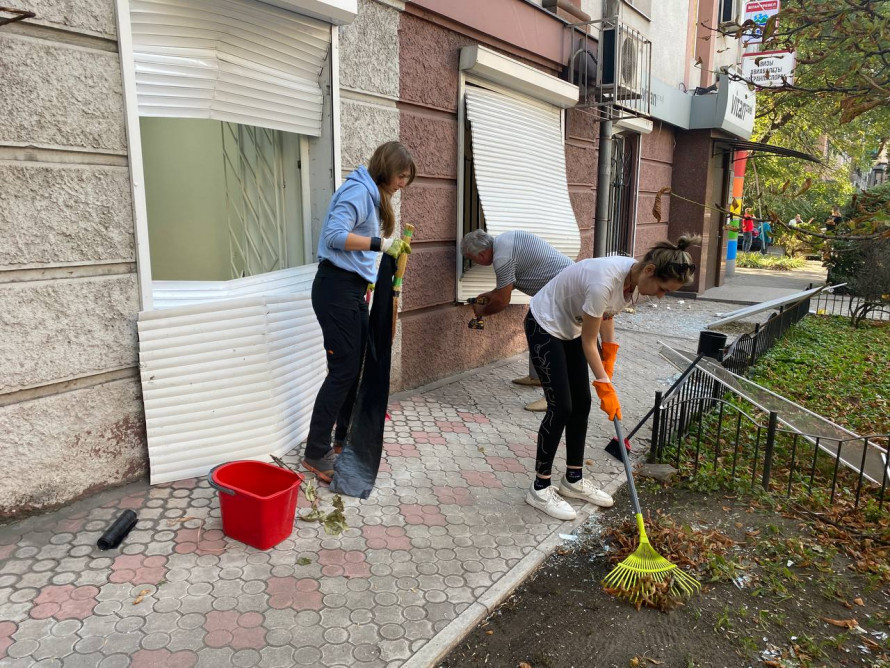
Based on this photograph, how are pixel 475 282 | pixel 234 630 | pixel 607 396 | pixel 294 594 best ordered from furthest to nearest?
pixel 475 282
pixel 607 396
pixel 294 594
pixel 234 630

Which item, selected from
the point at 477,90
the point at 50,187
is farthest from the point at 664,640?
the point at 477,90

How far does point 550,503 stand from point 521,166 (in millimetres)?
3873

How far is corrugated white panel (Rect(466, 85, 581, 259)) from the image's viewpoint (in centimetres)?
601

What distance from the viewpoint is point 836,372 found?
7.41m

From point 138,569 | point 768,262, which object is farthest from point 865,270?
point 768,262

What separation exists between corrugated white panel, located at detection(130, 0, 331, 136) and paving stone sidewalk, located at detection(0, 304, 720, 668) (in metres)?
2.11

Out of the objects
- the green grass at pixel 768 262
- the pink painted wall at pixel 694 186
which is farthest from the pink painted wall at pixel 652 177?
the green grass at pixel 768 262

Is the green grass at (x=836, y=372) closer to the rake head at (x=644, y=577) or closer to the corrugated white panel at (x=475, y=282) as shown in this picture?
the corrugated white panel at (x=475, y=282)

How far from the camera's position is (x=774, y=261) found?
21.8m

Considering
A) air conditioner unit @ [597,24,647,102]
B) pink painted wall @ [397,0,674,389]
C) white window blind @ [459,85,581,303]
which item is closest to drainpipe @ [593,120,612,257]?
air conditioner unit @ [597,24,647,102]

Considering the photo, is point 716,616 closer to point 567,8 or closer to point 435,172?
point 435,172

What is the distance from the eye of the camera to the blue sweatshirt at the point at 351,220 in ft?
11.7

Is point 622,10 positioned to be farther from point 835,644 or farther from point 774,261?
point 774,261

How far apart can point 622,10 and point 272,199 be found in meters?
6.68
